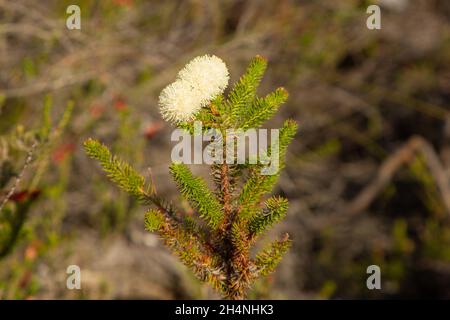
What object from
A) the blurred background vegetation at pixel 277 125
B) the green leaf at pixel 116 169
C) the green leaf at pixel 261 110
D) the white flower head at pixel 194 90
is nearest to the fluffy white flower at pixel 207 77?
the white flower head at pixel 194 90

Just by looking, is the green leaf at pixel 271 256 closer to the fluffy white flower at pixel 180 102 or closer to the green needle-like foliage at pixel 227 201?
the green needle-like foliage at pixel 227 201

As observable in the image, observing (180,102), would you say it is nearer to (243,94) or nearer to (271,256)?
(243,94)

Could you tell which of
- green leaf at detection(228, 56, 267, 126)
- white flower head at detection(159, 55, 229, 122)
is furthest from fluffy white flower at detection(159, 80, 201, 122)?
green leaf at detection(228, 56, 267, 126)

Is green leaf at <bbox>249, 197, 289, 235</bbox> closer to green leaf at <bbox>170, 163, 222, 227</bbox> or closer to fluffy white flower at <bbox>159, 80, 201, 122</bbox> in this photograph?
green leaf at <bbox>170, 163, 222, 227</bbox>

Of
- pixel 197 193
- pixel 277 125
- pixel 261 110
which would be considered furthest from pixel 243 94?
pixel 277 125

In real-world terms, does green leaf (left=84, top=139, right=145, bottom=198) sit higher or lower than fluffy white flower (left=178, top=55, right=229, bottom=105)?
lower

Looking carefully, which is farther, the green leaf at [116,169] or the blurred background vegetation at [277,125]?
the blurred background vegetation at [277,125]
